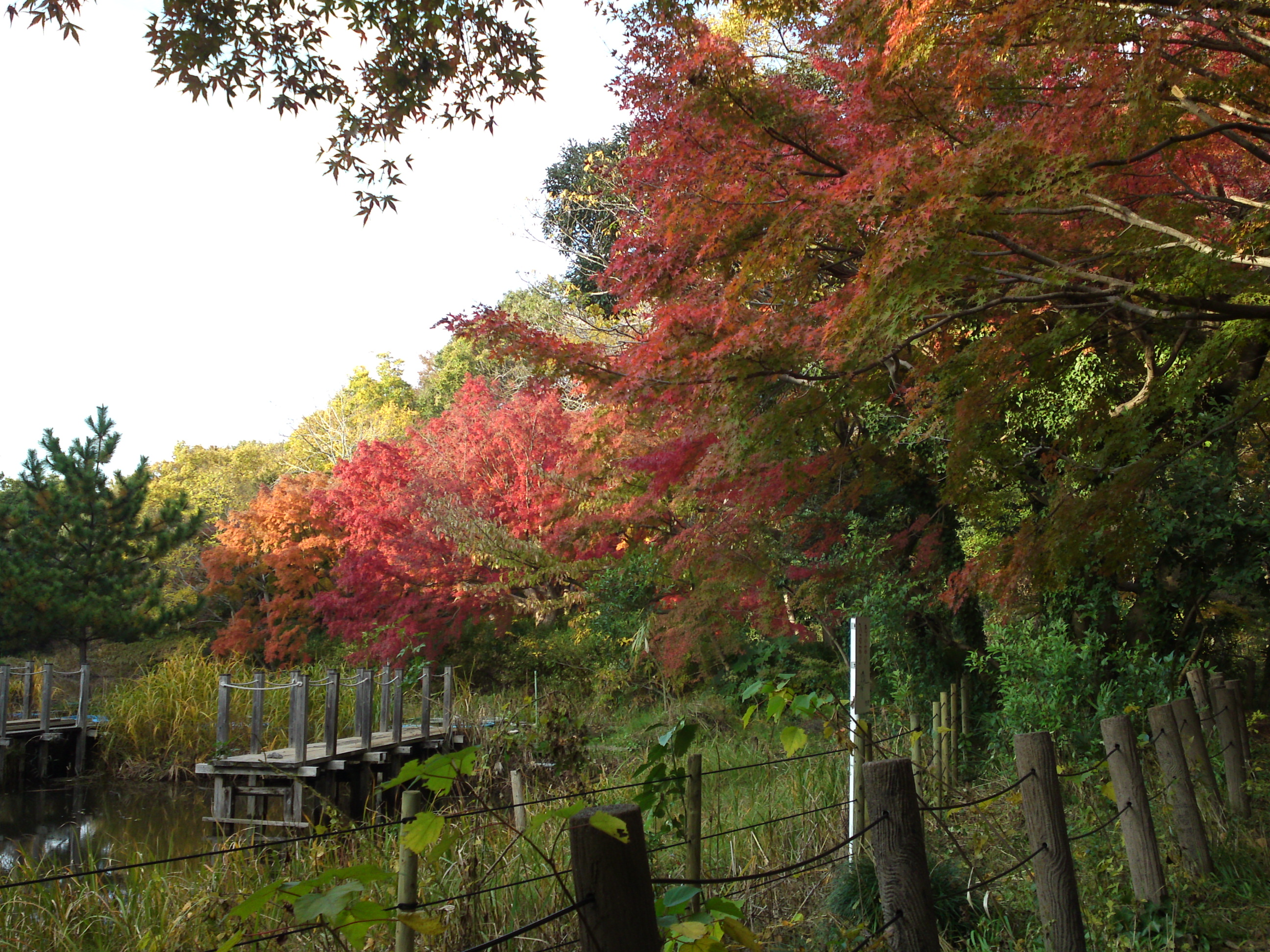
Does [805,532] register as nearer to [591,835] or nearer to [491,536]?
[491,536]

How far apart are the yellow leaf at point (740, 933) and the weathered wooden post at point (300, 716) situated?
8497 millimetres

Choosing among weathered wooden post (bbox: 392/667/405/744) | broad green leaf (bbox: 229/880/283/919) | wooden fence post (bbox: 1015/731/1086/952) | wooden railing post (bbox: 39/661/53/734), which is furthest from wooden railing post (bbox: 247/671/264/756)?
broad green leaf (bbox: 229/880/283/919)

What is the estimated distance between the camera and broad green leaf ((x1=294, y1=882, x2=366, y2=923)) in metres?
1.32

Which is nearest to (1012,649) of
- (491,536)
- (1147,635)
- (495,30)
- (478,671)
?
(1147,635)

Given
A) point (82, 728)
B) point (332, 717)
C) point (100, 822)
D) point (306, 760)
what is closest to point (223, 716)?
point (332, 717)

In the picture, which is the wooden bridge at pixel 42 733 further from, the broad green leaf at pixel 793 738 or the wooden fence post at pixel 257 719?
the broad green leaf at pixel 793 738

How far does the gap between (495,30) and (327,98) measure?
0.93 metres

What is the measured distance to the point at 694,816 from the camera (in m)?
2.55

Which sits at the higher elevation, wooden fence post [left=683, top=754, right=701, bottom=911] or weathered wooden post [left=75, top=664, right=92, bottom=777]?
weathered wooden post [left=75, top=664, right=92, bottom=777]

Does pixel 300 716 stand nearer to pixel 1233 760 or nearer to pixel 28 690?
pixel 28 690

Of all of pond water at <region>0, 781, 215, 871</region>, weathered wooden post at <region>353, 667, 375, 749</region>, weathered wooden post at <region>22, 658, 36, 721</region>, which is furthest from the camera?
weathered wooden post at <region>22, 658, 36, 721</region>

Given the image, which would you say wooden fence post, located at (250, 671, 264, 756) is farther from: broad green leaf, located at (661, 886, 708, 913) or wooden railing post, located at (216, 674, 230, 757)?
broad green leaf, located at (661, 886, 708, 913)

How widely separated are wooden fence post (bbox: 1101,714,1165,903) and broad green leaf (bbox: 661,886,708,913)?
2.06 meters

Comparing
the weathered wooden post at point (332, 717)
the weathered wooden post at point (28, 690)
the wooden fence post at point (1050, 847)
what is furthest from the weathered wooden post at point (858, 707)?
the weathered wooden post at point (28, 690)
